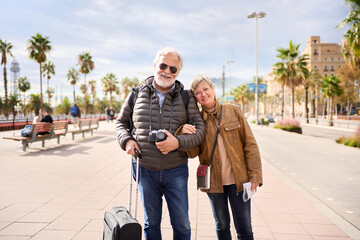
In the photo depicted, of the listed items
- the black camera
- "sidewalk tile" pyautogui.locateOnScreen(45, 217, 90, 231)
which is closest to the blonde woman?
the black camera

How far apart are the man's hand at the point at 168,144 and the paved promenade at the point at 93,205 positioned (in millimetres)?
1556

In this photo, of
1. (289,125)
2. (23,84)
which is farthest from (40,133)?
(23,84)

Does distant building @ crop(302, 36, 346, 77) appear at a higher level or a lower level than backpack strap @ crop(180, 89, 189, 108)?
higher

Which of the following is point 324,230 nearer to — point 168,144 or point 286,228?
point 286,228

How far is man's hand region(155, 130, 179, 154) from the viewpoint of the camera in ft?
6.44

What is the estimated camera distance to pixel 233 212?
2295mm

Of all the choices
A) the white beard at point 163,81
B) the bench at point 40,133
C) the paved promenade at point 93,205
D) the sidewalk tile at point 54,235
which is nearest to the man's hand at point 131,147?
the white beard at point 163,81

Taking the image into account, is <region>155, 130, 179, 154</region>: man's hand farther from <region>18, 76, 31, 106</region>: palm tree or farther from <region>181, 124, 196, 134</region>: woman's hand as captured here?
<region>18, 76, 31, 106</region>: palm tree

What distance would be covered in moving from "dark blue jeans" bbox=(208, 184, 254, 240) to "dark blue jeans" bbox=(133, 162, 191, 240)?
30 cm

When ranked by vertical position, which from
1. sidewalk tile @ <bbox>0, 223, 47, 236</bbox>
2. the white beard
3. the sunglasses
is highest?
the sunglasses

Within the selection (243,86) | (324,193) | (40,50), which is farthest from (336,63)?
(324,193)

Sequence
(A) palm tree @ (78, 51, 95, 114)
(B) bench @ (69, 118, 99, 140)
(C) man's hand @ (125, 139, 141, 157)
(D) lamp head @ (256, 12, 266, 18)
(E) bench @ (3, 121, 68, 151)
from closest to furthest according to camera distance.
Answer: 1. (C) man's hand @ (125, 139, 141, 157)
2. (E) bench @ (3, 121, 68, 151)
3. (B) bench @ (69, 118, 99, 140)
4. (D) lamp head @ (256, 12, 266, 18)
5. (A) palm tree @ (78, 51, 95, 114)

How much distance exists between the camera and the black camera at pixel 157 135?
6.39ft

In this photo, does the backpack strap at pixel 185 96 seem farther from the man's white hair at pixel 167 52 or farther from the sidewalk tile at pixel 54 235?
the sidewalk tile at pixel 54 235
